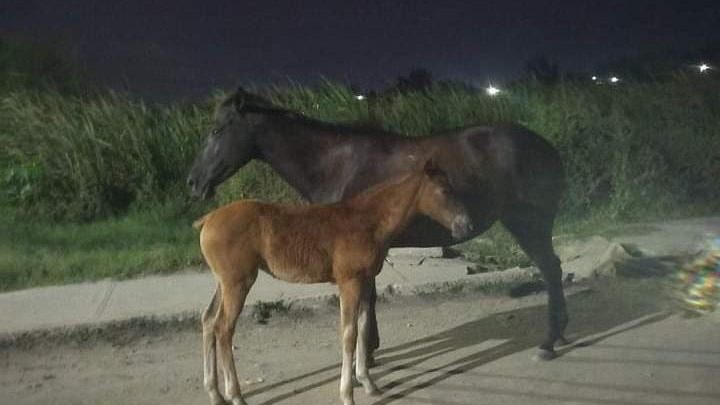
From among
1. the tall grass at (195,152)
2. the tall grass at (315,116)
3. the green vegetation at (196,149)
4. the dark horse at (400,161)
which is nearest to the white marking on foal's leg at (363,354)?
the dark horse at (400,161)

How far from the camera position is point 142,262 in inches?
376


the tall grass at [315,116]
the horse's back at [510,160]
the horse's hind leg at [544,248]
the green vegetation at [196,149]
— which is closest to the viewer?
the horse's back at [510,160]

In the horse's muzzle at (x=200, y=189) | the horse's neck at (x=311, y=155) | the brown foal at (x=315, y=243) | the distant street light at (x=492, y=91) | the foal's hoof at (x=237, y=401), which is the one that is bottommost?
the foal's hoof at (x=237, y=401)

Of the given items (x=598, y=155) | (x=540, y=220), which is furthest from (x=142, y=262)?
(x=598, y=155)

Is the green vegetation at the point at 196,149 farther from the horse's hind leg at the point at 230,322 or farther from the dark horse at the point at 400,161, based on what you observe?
the horse's hind leg at the point at 230,322

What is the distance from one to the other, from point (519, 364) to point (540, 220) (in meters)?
1.13

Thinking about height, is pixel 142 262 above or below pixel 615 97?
below

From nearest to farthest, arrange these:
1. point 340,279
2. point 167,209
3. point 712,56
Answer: point 340,279 < point 167,209 < point 712,56

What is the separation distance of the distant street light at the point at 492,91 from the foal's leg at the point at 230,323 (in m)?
10.2

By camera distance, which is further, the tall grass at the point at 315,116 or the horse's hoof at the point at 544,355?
the tall grass at the point at 315,116

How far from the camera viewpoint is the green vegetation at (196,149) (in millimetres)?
12117

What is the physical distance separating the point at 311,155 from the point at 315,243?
1255 mm

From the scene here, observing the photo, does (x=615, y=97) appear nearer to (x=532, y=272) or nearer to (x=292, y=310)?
(x=532, y=272)

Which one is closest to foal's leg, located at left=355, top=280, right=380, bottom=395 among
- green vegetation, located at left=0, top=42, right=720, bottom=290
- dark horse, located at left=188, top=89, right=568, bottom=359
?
dark horse, located at left=188, top=89, right=568, bottom=359
